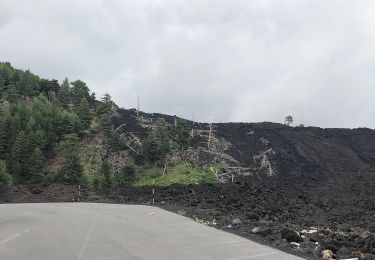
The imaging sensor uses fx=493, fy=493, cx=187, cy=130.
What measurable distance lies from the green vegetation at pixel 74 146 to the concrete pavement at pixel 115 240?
21837mm

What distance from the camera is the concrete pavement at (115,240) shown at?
38.5 feet

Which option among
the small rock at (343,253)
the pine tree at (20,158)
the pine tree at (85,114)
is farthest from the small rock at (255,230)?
the pine tree at (85,114)

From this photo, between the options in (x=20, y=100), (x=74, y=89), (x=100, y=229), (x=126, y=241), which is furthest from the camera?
(x=74, y=89)

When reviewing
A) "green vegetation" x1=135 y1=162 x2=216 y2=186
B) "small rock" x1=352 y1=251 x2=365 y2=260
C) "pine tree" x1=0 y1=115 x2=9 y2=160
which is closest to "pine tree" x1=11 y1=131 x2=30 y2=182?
"pine tree" x1=0 y1=115 x2=9 y2=160

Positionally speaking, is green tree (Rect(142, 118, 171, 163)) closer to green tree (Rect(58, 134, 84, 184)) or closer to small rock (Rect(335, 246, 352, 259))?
green tree (Rect(58, 134, 84, 184))

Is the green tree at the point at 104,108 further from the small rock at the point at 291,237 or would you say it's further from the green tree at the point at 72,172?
the small rock at the point at 291,237

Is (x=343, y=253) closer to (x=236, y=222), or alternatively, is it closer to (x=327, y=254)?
(x=327, y=254)

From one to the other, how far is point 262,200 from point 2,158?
88.2 feet

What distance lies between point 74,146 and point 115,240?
35811 mm

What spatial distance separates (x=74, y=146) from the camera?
48.5 m

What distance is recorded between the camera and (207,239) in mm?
14984

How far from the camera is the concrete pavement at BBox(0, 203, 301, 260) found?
11.7 meters

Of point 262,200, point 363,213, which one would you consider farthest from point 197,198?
point 363,213

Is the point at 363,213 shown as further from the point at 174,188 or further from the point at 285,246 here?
the point at 174,188
